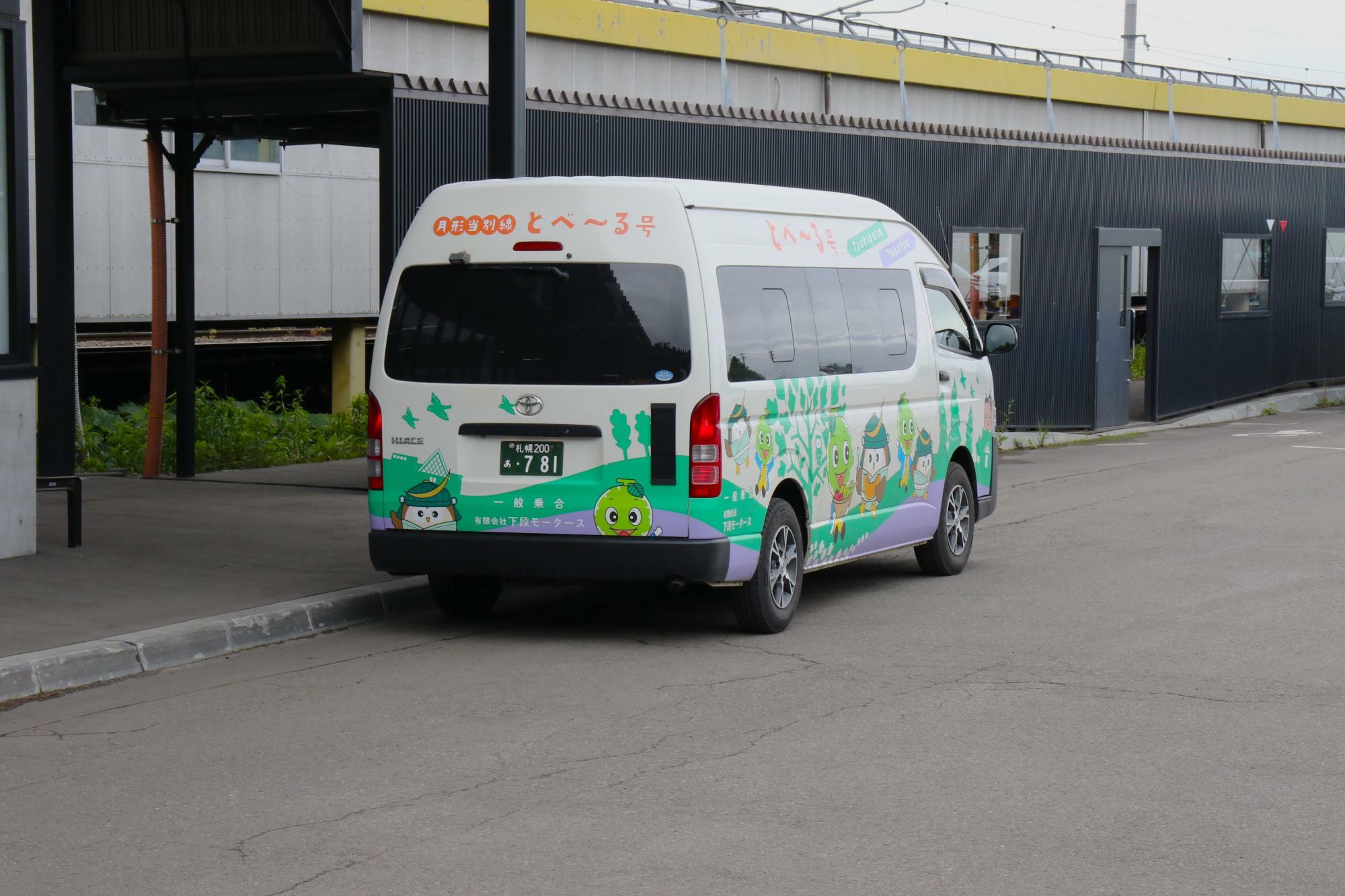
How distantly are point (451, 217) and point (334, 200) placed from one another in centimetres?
1909

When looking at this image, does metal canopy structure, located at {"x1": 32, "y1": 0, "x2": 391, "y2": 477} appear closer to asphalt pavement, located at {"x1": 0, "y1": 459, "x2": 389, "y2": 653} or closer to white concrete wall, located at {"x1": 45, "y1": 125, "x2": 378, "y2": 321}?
asphalt pavement, located at {"x1": 0, "y1": 459, "x2": 389, "y2": 653}

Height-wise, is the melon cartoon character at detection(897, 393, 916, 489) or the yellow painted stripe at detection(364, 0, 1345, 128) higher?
the yellow painted stripe at detection(364, 0, 1345, 128)

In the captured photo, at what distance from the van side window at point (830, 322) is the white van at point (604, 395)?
0.04 m

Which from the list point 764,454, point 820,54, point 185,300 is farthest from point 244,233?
point 764,454

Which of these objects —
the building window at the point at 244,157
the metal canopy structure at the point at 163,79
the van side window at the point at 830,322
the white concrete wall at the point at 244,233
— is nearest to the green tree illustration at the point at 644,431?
the van side window at the point at 830,322

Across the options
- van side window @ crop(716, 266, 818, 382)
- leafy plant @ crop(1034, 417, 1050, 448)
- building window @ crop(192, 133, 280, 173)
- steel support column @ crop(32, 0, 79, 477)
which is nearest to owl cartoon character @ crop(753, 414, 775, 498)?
van side window @ crop(716, 266, 818, 382)

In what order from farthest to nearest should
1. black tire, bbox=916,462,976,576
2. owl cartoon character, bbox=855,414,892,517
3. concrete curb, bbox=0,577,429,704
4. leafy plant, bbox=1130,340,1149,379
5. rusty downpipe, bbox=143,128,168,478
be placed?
leafy plant, bbox=1130,340,1149,379, rusty downpipe, bbox=143,128,168,478, black tire, bbox=916,462,976,576, owl cartoon character, bbox=855,414,892,517, concrete curb, bbox=0,577,429,704

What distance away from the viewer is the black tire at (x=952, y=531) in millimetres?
11078

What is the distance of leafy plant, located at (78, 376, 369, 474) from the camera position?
17.5m

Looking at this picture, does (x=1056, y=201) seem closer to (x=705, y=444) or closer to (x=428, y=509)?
(x=705, y=444)

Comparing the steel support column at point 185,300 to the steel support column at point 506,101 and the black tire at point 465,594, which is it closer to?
the steel support column at point 506,101

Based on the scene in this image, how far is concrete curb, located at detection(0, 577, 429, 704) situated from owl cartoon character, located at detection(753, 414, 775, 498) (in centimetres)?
239

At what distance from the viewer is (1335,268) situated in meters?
28.5

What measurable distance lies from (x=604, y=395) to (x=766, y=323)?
3.45 feet
